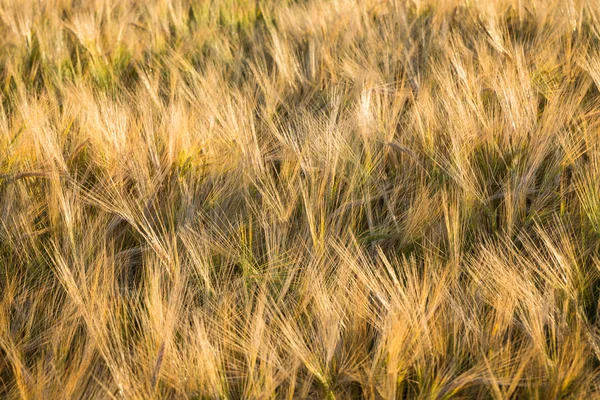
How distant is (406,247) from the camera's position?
1.40 metres

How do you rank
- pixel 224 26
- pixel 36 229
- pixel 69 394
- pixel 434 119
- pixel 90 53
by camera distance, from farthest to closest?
pixel 224 26, pixel 90 53, pixel 434 119, pixel 36 229, pixel 69 394

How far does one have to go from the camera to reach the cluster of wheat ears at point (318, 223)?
3.51 feet

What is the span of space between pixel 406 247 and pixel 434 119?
481mm

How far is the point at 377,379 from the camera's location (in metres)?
1.03

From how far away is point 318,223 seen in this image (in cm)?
143

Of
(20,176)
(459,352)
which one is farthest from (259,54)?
(459,352)

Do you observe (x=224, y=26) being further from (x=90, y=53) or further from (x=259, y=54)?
(x=90, y=53)

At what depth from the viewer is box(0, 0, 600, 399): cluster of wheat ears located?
107 centimetres

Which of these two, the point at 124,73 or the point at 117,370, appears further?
the point at 124,73

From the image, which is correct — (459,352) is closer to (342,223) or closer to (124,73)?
(342,223)

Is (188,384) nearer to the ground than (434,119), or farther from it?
nearer to the ground

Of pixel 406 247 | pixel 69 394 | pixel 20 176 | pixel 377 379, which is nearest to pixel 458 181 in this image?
pixel 406 247

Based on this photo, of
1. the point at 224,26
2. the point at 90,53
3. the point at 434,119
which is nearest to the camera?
the point at 434,119

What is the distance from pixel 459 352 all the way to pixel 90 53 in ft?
→ 6.43
